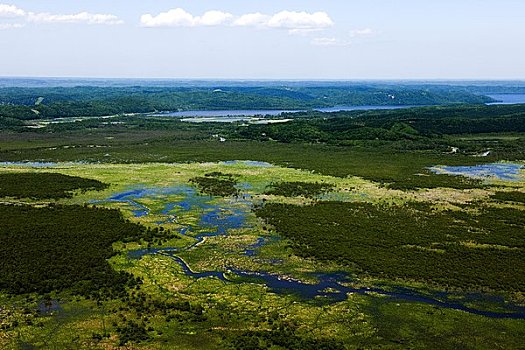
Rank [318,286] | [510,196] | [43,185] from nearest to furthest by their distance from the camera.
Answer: [318,286] → [510,196] → [43,185]

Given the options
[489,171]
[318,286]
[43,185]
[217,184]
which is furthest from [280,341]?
[489,171]

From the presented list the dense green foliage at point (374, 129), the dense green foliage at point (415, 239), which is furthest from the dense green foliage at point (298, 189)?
the dense green foliage at point (374, 129)

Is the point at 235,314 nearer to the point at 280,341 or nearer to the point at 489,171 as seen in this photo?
the point at 280,341

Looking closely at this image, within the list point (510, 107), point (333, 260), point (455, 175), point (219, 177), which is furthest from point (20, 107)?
point (510, 107)

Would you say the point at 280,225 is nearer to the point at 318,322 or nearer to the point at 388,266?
the point at 388,266

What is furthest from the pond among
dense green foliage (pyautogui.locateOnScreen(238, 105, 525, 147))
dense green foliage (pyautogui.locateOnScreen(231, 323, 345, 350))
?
dense green foliage (pyautogui.locateOnScreen(231, 323, 345, 350))

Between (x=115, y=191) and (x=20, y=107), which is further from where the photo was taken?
(x=20, y=107)
